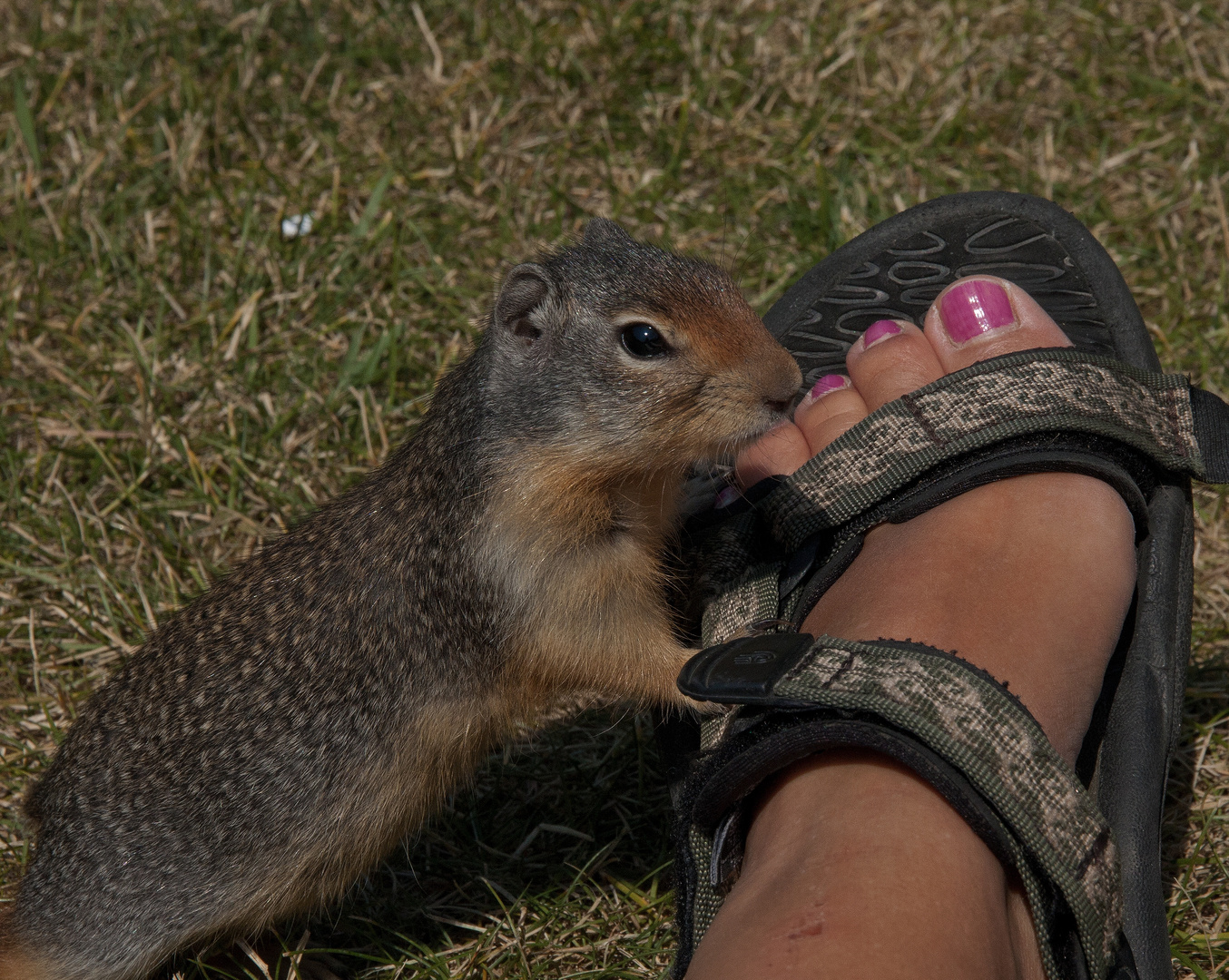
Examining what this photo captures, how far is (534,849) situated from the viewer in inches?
134

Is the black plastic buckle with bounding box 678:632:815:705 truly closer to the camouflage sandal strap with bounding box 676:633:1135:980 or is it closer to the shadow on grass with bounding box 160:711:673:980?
the camouflage sandal strap with bounding box 676:633:1135:980

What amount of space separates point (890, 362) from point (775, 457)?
0.40 metres

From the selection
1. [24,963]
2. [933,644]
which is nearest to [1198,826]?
[933,644]

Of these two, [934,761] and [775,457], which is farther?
[775,457]

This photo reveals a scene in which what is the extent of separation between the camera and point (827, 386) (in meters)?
3.60

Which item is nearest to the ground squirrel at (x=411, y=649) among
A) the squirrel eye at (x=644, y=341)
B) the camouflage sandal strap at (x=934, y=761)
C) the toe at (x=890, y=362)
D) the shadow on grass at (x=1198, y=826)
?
the squirrel eye at (x=644, y=341)

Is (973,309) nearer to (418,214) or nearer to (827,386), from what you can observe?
(827,386)

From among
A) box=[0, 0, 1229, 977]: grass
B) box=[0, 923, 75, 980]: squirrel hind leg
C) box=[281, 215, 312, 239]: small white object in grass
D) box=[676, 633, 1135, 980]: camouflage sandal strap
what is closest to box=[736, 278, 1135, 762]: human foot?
box=[676, 633, 1135, 980]: camouflage sandal strap

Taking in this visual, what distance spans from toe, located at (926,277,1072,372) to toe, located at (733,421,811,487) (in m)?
0.43

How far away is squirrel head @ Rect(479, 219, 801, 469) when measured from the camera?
2.78 metres

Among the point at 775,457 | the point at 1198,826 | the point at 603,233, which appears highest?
the point at 603,233

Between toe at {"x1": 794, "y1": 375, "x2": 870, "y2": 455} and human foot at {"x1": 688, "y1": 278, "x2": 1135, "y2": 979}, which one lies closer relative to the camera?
human foot at {"x1": 688, "y1": 278, "x2": 1135, "y2": 979}

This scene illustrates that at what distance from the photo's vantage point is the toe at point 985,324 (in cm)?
334

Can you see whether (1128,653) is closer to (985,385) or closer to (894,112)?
(985,385)
